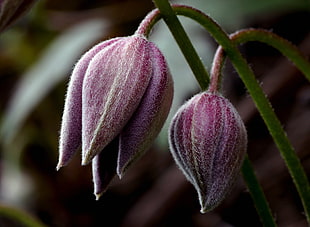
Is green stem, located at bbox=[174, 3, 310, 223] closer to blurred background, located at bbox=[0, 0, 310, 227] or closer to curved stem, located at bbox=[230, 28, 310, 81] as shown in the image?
curved stem, located at bbox=[230, 28, 310, 81]

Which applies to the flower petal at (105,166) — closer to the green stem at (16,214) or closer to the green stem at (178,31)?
the green stem at (178,31)

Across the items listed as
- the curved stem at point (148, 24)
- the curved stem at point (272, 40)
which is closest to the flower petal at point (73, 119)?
the curved stem at point (148, 24)

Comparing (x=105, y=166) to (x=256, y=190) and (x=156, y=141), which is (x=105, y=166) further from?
(x=156, y=141)

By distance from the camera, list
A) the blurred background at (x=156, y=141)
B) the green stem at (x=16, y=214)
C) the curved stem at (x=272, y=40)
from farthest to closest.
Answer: the blurred background at (x=156, y=141)
the green stem at (x=16, y=214)
the curved stem at (x=272, y=40)

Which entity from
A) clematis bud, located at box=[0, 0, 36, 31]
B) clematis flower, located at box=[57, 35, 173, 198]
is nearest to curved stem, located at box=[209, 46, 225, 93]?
clematis flower, located at box=[57, 35, 173, 198]

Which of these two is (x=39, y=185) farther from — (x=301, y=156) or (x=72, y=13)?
(x=301, y=156)

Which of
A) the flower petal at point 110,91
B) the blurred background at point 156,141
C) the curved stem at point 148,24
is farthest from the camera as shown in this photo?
the blurred background at point 156,141

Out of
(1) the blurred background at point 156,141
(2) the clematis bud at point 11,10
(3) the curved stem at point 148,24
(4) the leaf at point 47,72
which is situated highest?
(2) the clematis bud at point 11,10

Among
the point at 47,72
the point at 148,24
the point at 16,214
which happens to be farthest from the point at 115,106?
the point at 47,72
